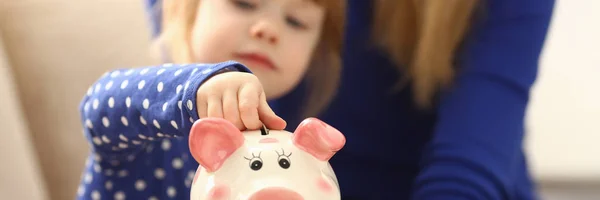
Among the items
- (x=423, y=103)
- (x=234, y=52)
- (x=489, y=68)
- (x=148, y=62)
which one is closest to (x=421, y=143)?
(x=423, y=103)

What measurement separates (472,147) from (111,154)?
0.26 metres

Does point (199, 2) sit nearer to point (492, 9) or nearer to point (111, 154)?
point (111, 154)

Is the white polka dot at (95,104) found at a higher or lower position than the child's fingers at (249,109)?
lower

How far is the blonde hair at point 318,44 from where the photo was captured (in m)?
0.53

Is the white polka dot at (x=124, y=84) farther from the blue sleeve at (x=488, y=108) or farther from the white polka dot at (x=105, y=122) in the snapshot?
the blue sleeve at (x=488, y=108)

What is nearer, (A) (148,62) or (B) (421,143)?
(B) (421,143)

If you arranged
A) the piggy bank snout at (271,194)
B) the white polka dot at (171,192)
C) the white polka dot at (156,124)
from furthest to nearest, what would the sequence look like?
the white polka dot at (171,192)
the white polka dot at (156,124)
the piggy bank snout at (271,194)

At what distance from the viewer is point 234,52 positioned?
46 centimetres

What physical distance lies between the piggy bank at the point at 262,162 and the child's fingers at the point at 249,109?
14mm

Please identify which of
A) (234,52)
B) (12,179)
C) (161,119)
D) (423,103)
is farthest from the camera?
(12,179)

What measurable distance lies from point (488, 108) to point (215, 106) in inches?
9.9

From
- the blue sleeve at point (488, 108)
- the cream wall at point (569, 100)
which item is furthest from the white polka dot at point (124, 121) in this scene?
the cream wall at point (569, 100)

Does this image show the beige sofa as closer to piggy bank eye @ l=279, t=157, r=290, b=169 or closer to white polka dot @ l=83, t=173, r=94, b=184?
white polka dot @ l=83, t=173, r=94, b=184

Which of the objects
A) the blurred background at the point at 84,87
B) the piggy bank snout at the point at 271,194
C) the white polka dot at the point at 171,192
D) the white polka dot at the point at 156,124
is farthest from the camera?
the blurred background at the point at 84,87
